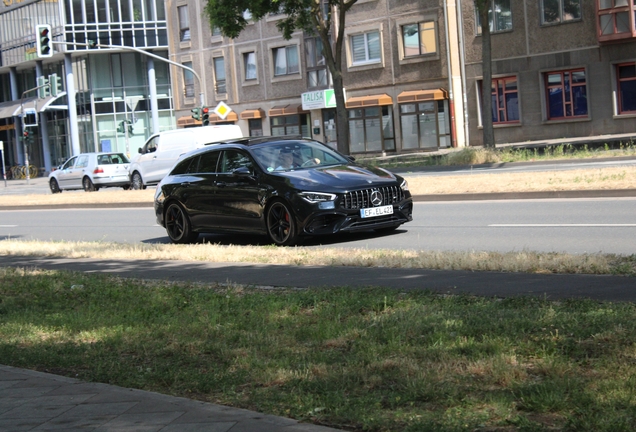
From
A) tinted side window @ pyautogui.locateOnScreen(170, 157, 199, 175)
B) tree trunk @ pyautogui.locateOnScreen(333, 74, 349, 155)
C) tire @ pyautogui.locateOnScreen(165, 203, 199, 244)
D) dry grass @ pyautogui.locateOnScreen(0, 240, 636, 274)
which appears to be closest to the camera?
dry grass @ pyautogui.locateOnScreen(0, 240, 636, 274)

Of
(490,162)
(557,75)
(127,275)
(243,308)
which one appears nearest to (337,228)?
(127,275)

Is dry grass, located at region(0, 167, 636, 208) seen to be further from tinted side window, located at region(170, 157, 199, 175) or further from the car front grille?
tinted side window, located at region(170, 157, 199, 175)

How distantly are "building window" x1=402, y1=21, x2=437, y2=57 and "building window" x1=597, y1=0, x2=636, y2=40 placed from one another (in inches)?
352

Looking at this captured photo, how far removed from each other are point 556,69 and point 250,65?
2059 centimetres

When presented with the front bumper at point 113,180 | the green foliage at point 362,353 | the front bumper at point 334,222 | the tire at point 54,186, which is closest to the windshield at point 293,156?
the front bumper at point 334,222

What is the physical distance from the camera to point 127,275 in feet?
38.0

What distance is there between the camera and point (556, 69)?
41781mm

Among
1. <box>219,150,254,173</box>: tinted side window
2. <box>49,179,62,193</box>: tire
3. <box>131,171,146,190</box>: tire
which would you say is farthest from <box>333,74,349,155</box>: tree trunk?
<box>219,150,254,173</box>: tinted side window

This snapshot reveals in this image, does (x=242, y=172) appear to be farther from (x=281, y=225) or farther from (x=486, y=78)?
(x=486, y=78)

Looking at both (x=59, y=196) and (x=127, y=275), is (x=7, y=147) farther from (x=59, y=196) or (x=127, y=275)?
(x=127, y=275)

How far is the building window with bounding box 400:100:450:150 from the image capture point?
4631cm

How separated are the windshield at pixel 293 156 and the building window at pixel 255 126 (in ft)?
134

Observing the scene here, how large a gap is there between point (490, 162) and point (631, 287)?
2240 centimetres

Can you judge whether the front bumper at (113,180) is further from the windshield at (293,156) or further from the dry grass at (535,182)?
the windshield at (293,156)
